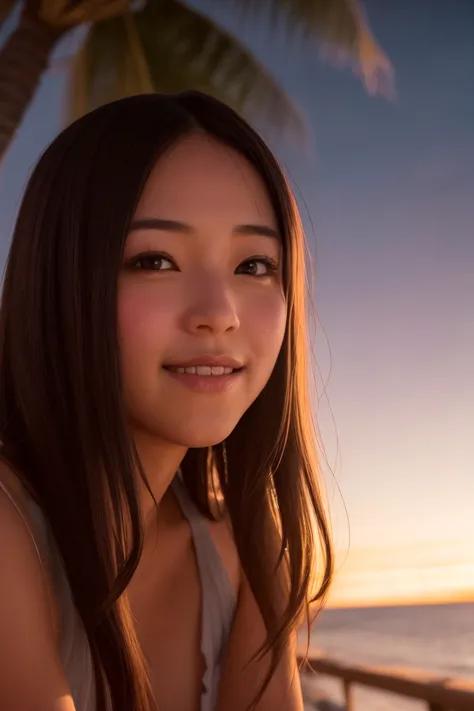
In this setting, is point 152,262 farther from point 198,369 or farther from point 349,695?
point 349,695

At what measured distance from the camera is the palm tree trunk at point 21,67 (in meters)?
3.74

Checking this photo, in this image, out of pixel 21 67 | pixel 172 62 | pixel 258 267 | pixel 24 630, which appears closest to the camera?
pixel 24 630

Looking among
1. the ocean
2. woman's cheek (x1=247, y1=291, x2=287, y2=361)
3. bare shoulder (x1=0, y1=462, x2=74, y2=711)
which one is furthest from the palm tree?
the ocean

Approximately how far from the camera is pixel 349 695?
147cm

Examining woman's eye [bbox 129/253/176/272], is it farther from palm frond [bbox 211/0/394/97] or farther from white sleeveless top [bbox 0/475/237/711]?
palm frond [bbox 211/0/394/97]

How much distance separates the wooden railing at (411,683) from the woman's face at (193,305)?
0.55 meters

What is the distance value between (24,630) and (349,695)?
978 millimetres

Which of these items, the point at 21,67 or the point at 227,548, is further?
the point at 21,67

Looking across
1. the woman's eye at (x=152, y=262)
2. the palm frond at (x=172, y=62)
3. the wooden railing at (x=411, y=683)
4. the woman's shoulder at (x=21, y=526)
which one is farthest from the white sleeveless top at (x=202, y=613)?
the palm frond at (x=172, y=62)

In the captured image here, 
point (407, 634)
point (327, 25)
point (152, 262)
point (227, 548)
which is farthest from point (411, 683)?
point (407, 634)

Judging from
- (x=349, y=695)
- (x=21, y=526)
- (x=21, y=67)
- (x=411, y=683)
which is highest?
(x=21, y=67)

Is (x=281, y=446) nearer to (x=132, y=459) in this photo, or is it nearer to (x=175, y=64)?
(x=132, y=459)

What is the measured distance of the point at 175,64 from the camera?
4648 millimetres

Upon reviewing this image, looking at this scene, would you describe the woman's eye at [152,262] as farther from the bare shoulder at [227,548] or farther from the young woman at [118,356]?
the bare shoulder at [227,548]
